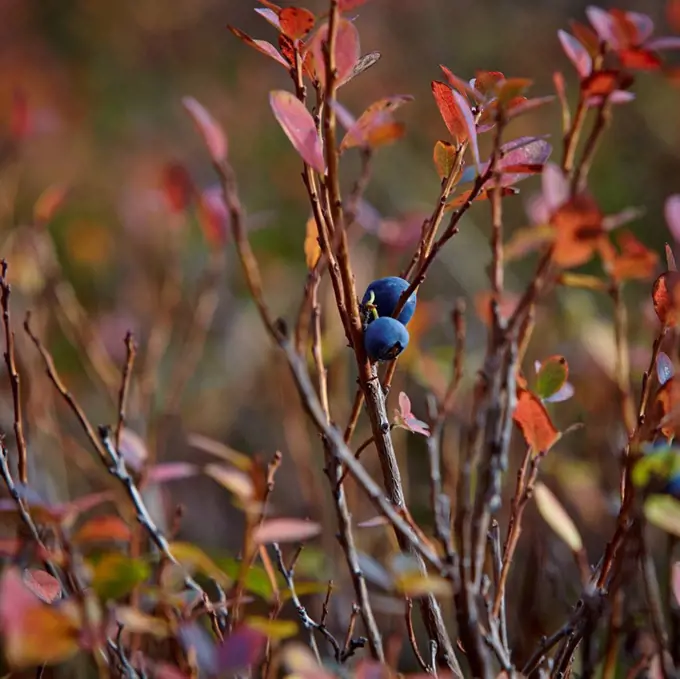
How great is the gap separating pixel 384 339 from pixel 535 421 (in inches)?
5.2

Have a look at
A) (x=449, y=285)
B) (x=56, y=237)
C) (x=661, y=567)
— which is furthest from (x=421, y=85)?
(x=661, y=567)

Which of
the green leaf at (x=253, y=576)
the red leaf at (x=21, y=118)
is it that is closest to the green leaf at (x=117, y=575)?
the green leaf at (x=253, y=576)

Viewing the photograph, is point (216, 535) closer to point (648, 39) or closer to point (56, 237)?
point (648, 39)

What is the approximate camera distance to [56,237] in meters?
3.37

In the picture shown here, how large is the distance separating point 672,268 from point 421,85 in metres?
3.72

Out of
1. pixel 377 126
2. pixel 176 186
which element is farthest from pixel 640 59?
pixel 176 186

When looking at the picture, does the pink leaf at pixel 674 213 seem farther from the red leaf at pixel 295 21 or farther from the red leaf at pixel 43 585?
the red leaf at pixel 43 585

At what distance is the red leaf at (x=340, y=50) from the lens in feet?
1.82

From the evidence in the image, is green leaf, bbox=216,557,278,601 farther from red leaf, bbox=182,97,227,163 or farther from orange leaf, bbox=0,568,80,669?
red leaf, bbox=182,97,227,163

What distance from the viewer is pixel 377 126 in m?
0.66

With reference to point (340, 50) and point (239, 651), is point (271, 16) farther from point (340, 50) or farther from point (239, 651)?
point (239, 651)

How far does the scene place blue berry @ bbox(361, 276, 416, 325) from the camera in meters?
0.65

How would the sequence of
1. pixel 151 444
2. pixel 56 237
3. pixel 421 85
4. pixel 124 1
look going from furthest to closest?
pixel 124 1 → pixel 421 85 → pixel 56 237 → pixel 151 444

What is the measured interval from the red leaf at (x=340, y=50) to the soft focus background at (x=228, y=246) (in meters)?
0.16
